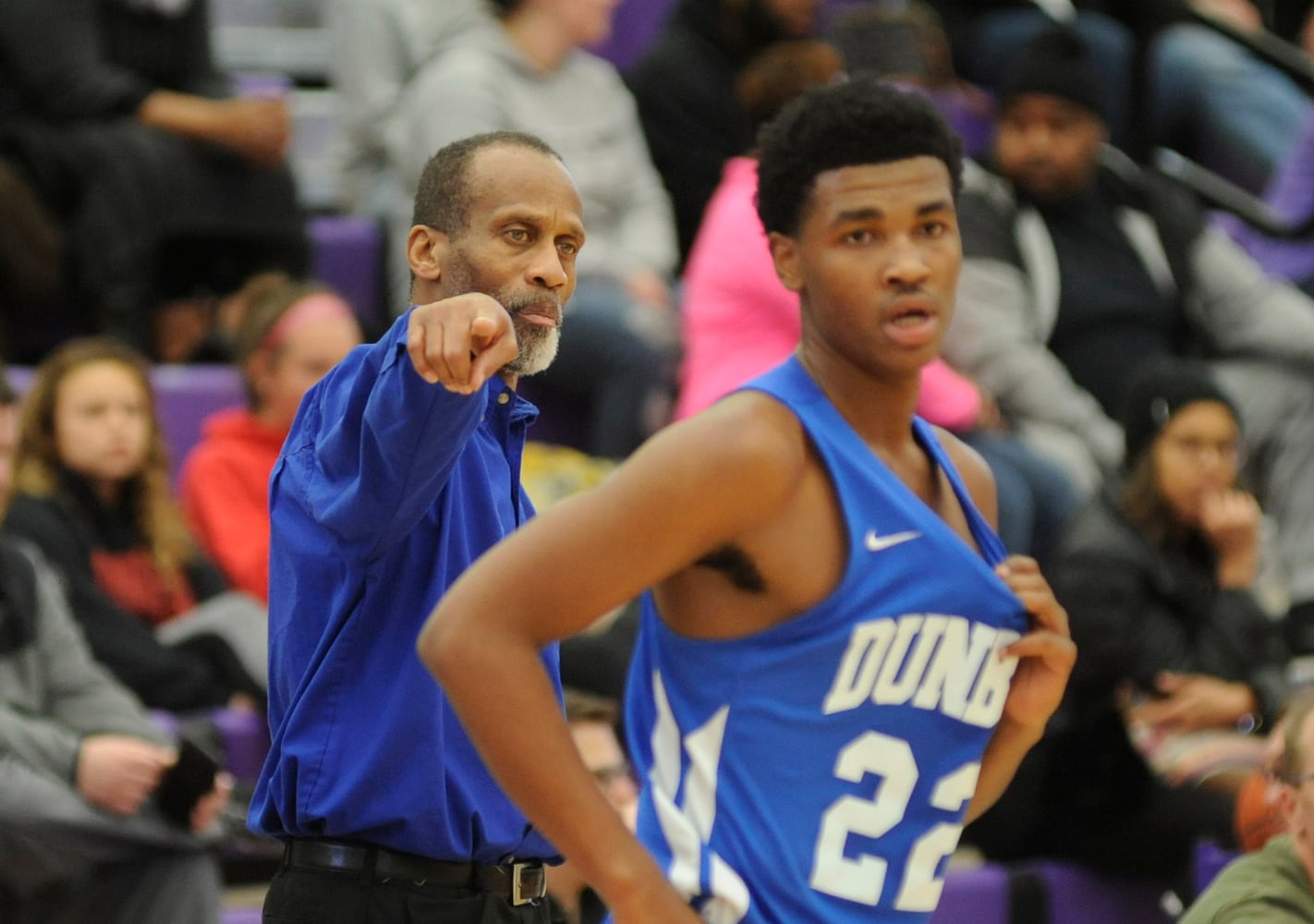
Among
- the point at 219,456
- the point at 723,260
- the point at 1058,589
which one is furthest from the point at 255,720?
the point at 1058,589

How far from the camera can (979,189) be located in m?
5.77

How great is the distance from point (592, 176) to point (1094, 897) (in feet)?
8.47

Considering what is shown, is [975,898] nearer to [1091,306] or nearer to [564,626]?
[1091,306]

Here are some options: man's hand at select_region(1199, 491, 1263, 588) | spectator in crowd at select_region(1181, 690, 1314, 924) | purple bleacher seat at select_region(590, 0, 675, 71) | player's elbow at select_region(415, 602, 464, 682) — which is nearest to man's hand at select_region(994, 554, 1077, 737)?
player's elbow at select_region(415, 602, 464, 682)

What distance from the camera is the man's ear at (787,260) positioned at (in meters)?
2.12

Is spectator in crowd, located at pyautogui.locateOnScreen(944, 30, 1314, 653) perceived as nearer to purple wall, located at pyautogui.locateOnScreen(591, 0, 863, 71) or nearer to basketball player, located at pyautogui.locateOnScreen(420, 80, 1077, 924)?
purple wall, located at pyautogui.locateOnScreen(591, 0, 863, 71)

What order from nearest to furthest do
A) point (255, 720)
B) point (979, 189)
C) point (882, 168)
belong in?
1. point (882, 168)
2. point (255, 720)
3. point (979, 189)

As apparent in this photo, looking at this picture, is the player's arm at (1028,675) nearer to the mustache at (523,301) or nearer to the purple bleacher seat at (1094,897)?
the mustache at (523,301)

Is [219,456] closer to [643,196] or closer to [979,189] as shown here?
[643,196]

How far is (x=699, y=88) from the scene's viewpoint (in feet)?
20.4

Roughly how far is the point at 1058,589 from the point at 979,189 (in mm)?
1641

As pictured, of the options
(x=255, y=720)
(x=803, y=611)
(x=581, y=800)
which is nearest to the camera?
(x=581, y=800)

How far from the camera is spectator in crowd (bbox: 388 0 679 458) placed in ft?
17.6

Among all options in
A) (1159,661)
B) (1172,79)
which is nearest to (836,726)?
(1159,661)
